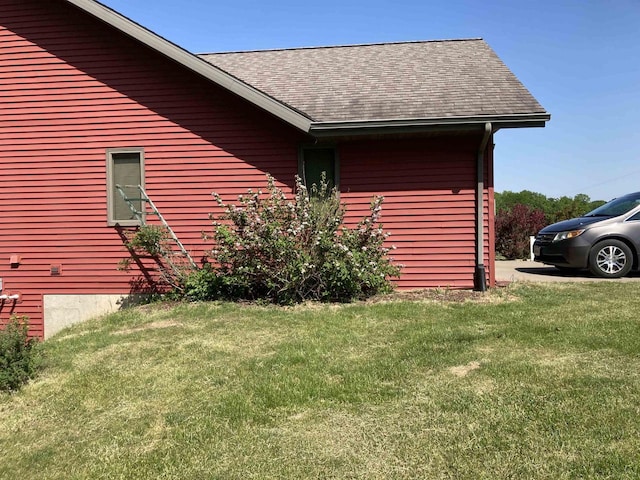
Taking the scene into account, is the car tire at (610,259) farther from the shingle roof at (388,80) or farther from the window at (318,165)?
the window at (318,165)

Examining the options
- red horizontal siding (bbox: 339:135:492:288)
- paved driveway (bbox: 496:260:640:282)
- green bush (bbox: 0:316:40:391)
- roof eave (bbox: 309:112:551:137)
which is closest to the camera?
green bush (bbox: 0:316:40:391)

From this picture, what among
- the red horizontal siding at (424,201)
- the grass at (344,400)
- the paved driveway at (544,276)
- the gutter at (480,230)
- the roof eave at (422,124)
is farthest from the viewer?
the paved driveway at (544,276)

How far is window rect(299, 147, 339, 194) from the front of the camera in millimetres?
8242

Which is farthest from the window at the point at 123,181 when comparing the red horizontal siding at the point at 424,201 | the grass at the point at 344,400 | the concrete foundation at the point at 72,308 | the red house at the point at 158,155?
the red horizontal siding at the point at 424,201

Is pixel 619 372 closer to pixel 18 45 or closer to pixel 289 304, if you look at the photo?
pixel 289 304

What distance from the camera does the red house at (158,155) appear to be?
7953 mm

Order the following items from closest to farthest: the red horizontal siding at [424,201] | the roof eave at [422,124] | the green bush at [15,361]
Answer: the green bush at [15,361]
the roof eave at [422,124]
the red horizontal siding at [424,201]

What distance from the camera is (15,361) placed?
177 inches

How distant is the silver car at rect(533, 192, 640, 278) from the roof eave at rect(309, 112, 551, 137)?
105 inches

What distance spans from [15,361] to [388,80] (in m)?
7.39

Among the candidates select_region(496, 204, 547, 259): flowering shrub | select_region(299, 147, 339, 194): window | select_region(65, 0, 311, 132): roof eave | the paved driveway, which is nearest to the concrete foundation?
select_region(299, 147, 339, 194): window

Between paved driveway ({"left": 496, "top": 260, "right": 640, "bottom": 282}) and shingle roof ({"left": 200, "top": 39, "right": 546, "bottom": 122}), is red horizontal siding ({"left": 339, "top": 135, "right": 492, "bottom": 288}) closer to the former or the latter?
shingle roof ({"left": 200, "top": 39, "right": 546, "bottom": 122})

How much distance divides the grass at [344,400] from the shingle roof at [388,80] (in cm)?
342

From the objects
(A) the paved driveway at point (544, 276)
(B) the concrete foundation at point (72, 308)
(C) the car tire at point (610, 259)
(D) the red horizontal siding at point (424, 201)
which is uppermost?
(D) the red horizontal siding at point (424, 201)
